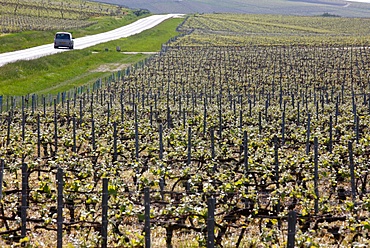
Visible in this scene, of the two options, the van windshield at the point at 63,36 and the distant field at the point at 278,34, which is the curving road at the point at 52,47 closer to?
the van windshield at the point at 63,36

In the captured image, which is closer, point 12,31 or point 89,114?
point 89,114

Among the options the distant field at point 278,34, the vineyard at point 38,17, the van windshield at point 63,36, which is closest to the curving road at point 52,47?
the van windshield at point 63,36

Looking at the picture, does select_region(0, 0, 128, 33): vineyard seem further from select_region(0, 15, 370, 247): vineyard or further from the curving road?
select_region(0, 15, 370, 247): vineyard

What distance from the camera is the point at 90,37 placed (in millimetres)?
72688

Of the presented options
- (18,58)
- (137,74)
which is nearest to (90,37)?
(18,58)

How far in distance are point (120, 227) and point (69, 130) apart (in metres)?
8.82

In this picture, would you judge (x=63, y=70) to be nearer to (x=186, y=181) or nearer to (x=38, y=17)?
(x=186, y=181)

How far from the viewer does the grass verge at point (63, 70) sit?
3456 cm

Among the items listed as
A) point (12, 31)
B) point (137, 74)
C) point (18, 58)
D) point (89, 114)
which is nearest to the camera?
point (89, 114)

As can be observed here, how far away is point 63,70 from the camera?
42.3 meters

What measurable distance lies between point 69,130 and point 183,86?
15.3 m

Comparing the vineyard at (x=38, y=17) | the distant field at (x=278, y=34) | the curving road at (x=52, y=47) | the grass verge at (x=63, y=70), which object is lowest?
the grass verge at (x=63, y=70)

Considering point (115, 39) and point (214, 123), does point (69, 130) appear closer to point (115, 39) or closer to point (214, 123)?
point (214, 123)

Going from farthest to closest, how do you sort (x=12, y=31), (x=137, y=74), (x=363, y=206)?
1. (x=12, y=31)
2. (x=137, y=74)
3. (x=363, y=206)
